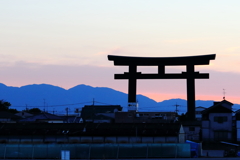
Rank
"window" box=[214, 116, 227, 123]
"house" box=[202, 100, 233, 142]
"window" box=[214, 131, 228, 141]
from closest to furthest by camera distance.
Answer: "window" box=[214, 131, 228, 141] → "house" box=[202, 100, 233, 142] → "window" box=[214, 116, 227, 123]

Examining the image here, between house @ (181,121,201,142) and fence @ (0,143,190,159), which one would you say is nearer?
fence @ (0,143,190,159)

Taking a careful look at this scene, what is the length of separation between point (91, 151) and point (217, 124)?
2624 cm

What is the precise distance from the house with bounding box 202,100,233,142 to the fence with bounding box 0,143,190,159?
22.0 m

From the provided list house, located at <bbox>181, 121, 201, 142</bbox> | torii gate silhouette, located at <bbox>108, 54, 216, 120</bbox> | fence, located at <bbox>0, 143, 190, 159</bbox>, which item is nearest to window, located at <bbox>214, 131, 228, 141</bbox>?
house, located at <bbox>181, 121, 201, 142</bbox>

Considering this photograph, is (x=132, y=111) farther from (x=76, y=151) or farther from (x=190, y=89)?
(x=76, y=151)

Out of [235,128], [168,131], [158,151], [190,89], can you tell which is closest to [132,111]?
[190,89]

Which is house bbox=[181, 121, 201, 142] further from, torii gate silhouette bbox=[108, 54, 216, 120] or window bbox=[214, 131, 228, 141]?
window bbox=[214, 131, 228, 141]

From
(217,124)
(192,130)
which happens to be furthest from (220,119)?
(192,130)

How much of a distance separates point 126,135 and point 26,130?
10540 millimetres

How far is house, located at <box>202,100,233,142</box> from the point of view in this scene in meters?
54.7

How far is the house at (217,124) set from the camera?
180 feet

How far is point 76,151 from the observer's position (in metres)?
33.7

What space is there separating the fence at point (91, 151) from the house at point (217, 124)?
A: 72.1 ft

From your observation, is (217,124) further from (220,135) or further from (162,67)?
(162,67)
